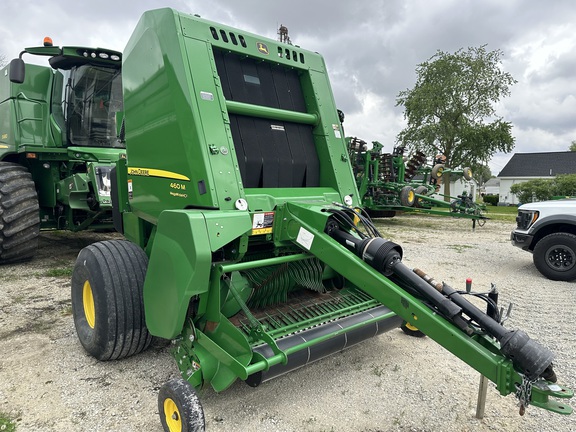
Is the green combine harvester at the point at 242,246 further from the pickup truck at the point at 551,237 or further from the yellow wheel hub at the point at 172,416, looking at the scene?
the pickup truck at the point at 551,237

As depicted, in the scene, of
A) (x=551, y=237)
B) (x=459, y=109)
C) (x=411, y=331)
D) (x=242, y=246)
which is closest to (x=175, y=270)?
(x=242, y=246)

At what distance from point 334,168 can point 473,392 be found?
195cm

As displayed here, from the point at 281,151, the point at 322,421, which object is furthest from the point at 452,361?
the point at 281,151

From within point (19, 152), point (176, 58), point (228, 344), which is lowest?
point (228, 344)

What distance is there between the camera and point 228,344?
91.0 inches

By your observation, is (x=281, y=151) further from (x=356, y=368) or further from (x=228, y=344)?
(x=356, y=368)

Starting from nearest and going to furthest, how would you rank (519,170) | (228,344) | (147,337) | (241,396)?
1. (228,344)
2. (241,396)
3. (147,337)
4. (519,170)

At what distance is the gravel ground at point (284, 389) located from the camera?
2387mm

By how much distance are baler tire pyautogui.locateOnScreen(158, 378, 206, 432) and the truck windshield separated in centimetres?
451

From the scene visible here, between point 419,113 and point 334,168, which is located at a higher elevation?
point 419,113

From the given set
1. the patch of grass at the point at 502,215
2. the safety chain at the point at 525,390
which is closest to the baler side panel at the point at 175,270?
the safety chain at the point at 525,390

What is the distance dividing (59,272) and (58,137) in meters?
1.94

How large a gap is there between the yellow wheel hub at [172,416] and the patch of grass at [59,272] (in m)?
3.96

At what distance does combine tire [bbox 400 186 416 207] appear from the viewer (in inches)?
447
